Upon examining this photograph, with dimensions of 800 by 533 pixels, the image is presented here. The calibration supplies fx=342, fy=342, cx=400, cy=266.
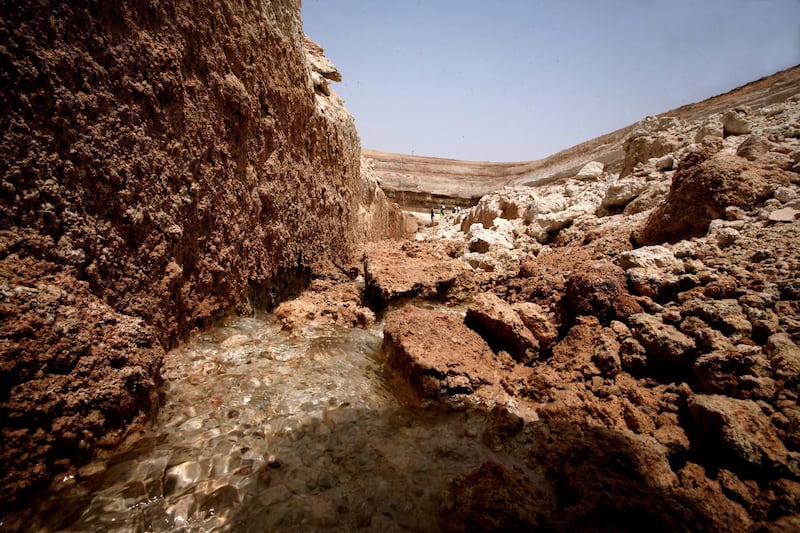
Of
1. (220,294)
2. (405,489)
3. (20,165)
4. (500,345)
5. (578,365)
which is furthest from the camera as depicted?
(500,345)

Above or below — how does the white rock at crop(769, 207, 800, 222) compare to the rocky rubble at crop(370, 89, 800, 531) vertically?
above

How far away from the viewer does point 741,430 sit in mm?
1615

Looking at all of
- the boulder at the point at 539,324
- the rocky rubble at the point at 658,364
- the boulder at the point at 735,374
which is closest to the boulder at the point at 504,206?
the rocky rubble at the point at 658,364

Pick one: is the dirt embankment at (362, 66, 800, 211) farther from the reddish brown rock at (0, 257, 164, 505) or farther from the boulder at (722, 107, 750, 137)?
the reddish brown rock at (0, 257, 164, 505)

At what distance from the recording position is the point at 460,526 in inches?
54.2

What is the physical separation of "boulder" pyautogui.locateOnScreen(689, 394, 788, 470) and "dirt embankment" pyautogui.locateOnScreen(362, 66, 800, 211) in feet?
54.3

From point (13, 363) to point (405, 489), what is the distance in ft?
5.59

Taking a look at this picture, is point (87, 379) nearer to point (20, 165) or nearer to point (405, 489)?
point (20, 165)

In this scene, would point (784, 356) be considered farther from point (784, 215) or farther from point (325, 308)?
point (325, 308)

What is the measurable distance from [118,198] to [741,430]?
339cm

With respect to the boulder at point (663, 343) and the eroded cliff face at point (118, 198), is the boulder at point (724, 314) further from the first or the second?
the eroded cliff face at point (118, 198)

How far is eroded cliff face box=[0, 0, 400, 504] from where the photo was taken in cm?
142

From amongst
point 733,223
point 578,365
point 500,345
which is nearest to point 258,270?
point 500,345

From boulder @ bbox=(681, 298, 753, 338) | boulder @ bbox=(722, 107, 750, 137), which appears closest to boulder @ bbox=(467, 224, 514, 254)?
boulder @ bbox=(681, 298, 753, 338)
